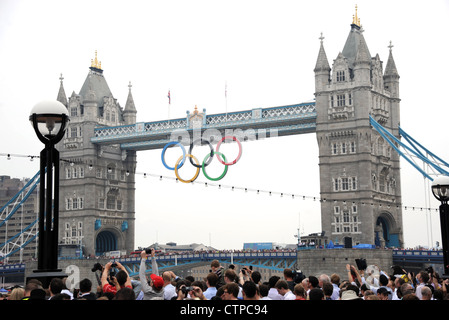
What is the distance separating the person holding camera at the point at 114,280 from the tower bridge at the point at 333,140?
59.1 m

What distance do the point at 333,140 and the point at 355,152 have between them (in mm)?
2908

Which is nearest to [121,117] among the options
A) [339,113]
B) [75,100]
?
[75,100]

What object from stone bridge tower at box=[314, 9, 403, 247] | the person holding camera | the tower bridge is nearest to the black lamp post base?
the person holding camera

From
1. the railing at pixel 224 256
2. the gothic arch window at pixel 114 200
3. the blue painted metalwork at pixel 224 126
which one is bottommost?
the railing at pixel 224 256

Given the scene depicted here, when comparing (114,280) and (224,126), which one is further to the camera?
(224,126)

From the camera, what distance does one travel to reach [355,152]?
7619cm

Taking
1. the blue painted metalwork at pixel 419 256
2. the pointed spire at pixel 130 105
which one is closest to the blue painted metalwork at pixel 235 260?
the blue painted metalwork at pixel 419 256

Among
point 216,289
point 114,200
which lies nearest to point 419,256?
point 114,200

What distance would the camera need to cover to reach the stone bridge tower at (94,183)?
93.4m

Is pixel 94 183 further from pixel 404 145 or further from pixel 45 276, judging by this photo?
pixel 45 276

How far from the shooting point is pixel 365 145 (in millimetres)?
75500

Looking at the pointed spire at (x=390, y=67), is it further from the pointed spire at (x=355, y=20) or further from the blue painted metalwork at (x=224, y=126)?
the blue painted metalwork at (x=224, y=126)

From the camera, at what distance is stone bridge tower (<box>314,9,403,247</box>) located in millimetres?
75312
